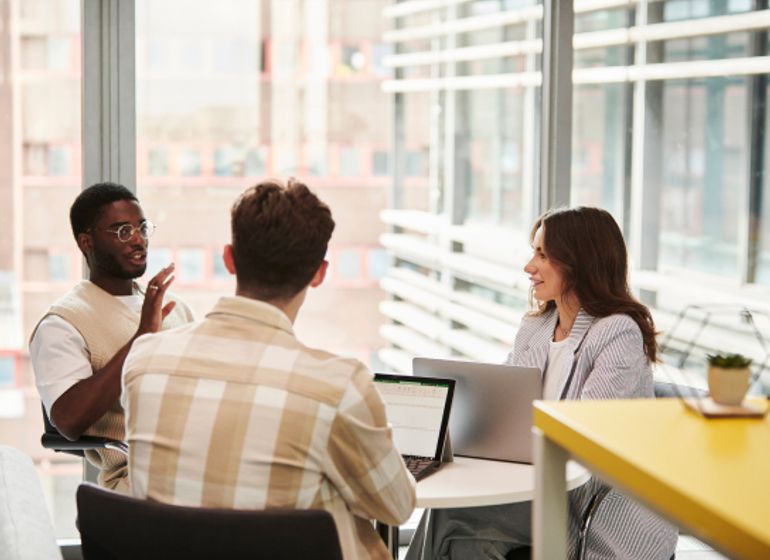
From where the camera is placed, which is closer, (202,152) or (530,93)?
(202,152)

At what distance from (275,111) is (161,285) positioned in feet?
5.38

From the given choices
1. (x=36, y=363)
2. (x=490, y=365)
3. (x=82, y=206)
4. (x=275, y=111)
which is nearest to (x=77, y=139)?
(x=275, y=111)

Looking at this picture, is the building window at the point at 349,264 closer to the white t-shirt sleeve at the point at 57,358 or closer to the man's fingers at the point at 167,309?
the man's fingers at the point at 167,309

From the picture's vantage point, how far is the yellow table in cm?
135

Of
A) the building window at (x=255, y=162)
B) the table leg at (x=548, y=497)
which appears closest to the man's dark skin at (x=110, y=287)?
the building window at (x=255, y=162)

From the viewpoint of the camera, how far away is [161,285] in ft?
9.95

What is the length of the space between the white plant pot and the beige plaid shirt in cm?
56

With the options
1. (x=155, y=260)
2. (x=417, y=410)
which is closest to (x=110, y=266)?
(x=417, y=410)

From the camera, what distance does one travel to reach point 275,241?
81.6 inches

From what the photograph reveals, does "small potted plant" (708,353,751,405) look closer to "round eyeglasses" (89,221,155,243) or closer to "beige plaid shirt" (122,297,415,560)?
"beige plaid shirt" (122,297,415,560)

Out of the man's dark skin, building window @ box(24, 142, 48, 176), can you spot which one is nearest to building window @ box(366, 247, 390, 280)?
building window @ box(24, 142, 48, 176)

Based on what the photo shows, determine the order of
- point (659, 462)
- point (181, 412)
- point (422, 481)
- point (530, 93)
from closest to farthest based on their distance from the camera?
1. point (659, 462)
2. point (181, 412)
3. point (422, 481)
4. point (530, 93)

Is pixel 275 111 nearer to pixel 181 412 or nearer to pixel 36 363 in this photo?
pixel 36 363

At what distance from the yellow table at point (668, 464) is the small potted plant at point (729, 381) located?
61 millimetres
